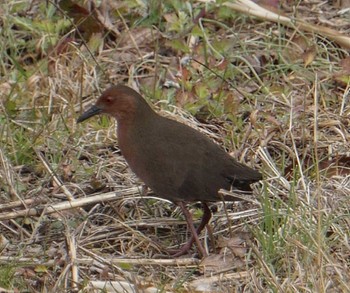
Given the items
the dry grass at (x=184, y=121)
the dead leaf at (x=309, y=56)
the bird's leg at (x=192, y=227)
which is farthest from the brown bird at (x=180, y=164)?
the dead leaf at (x=309, y=56)

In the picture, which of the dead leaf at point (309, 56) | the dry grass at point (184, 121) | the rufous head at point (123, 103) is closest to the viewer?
the dry grass at point (184, 121)

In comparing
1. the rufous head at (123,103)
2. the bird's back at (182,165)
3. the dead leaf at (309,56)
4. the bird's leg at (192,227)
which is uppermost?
the rufous head at (123,103)

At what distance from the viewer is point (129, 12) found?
7.67 m

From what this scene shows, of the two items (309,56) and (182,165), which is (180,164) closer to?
(182,165)

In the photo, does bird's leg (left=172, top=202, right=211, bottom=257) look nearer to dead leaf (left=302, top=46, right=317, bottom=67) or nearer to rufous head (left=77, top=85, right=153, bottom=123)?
rufous head (left=77, top=85, right=153, bottom=123)

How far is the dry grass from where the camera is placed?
511 cm

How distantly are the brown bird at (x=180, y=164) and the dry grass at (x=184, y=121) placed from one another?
0.16 m

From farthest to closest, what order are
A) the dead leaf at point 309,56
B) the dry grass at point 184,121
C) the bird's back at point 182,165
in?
1. the dead leaf at point 309,56
2. the bird's back at point 182,165
3. the dry grass at point 184,121

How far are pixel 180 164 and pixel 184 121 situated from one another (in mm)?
1110

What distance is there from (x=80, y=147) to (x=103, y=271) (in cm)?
139

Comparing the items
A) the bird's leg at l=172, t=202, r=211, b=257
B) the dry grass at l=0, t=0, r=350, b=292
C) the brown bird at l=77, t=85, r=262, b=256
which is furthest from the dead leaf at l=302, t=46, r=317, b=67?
the bird's leg at l=172, t=202, r=211, b=257

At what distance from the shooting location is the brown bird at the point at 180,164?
5.36 meters

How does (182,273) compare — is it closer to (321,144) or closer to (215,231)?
(215,231)

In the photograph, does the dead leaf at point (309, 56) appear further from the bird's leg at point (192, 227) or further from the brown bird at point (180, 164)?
the bird's leg at point (192, 227)
